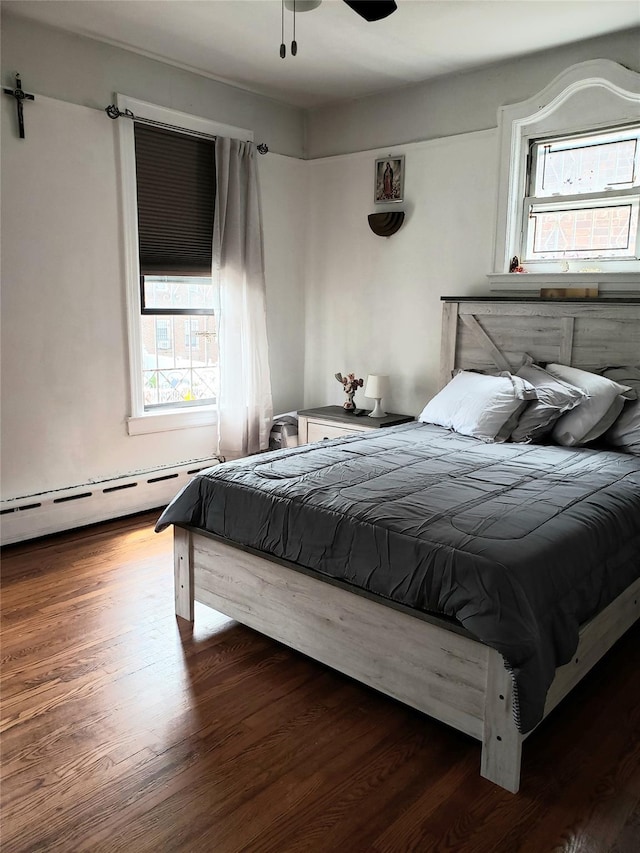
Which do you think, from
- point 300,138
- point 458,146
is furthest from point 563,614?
point 300,138

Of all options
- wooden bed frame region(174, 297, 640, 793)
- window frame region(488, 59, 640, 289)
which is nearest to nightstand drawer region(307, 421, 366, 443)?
window frame region(488, 59, 640, 289)

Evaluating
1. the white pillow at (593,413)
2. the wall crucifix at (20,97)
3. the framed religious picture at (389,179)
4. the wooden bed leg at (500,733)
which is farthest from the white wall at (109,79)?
the wooden bed leg at (500,733)

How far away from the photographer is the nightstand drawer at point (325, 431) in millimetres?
4402

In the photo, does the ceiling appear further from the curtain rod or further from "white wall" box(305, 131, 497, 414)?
"white wall" box(305, 131, 497, 414)

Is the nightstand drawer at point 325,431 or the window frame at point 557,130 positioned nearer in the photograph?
the window frame at point 557,130

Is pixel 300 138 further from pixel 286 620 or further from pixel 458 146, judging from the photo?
pixel 286 620

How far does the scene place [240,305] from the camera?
4.52 m

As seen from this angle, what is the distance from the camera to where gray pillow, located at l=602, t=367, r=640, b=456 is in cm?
323

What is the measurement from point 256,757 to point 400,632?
59cm

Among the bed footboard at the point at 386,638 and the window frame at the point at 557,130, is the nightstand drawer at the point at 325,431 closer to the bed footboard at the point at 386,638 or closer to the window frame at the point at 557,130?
the window frame at the point at 557,130

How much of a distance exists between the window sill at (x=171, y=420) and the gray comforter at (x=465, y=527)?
145cm

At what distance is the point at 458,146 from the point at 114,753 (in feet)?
12.6

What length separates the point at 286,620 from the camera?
8.20ft

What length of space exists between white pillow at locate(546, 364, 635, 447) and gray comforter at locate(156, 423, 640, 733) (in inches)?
5.6
